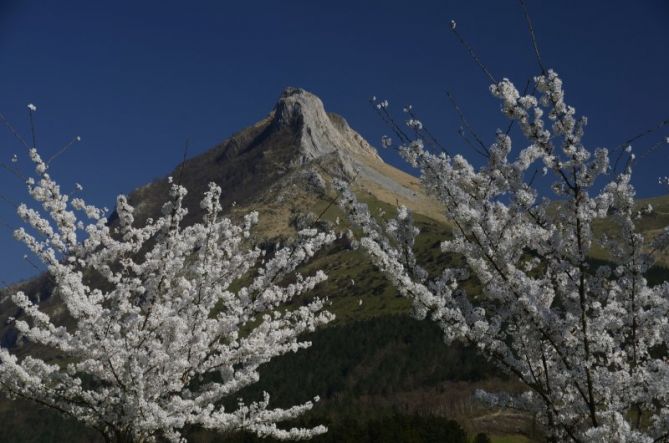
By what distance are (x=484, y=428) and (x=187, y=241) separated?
10326 centimetres

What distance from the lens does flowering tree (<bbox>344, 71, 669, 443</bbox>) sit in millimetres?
8023

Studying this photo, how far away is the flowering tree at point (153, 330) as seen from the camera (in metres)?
10.4

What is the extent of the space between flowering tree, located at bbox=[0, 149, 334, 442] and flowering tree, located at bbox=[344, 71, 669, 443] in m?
3.74

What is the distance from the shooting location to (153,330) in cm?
1078

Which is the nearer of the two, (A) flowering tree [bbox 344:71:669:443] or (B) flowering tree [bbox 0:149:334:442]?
(A) flowering tree [bbox 344:71:669:443]

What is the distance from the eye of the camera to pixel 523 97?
8.27 metres

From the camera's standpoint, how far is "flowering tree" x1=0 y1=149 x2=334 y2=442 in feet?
34.0

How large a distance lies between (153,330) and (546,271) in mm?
6523

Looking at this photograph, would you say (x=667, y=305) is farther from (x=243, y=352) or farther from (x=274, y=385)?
(x=274, y=385)

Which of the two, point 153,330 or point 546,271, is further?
point 153,330

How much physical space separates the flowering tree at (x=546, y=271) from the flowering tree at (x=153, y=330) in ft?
12.3

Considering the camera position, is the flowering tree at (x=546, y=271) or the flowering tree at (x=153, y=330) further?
the flowering tree at (x=153, y=330)

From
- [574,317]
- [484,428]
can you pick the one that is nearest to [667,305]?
[574,317]

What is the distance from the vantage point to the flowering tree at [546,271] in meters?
8.02
